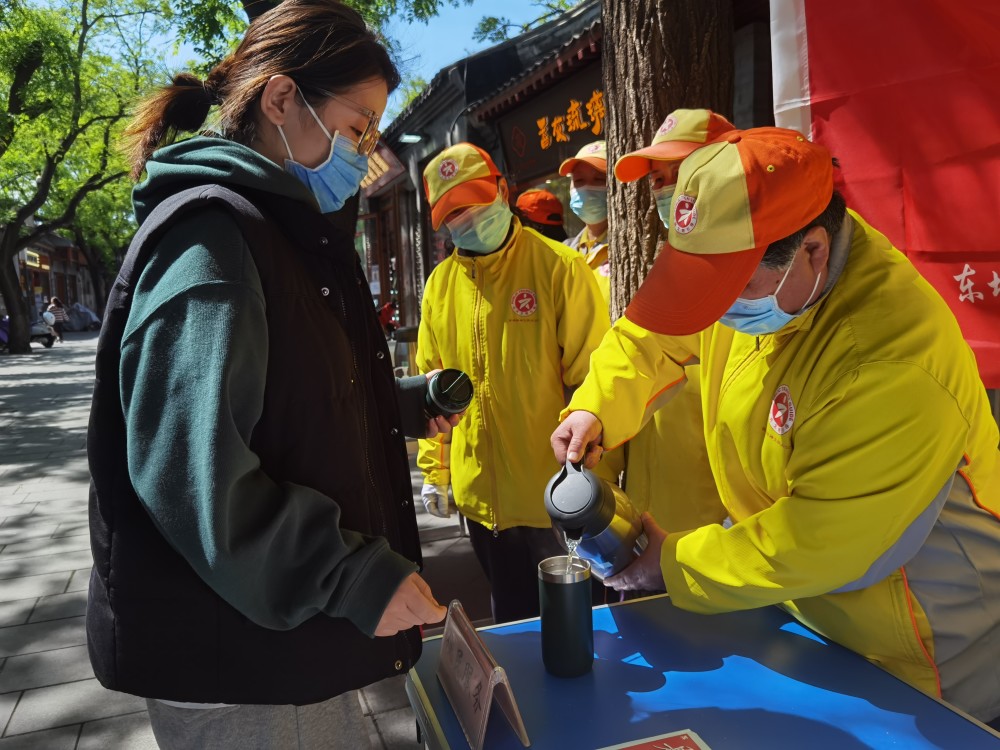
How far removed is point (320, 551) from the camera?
3.61ft

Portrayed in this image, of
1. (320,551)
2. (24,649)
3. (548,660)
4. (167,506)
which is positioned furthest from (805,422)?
(24,649)

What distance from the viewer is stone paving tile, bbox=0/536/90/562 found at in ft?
15.3

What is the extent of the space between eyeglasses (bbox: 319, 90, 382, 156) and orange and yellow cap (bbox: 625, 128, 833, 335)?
580mm

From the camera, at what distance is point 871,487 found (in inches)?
48.1

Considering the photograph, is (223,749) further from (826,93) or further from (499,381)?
(826,93)

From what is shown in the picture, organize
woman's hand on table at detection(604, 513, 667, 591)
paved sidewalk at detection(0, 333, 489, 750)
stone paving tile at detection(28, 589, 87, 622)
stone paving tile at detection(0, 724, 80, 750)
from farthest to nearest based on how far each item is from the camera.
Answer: stone paving tile at detection(28, 589, 87, 622) < paved sidewalk at detection(0, 333, 489, 750) < stone paving tile at detection(0, 724, 80, 750) < woman's hand on table at detection(604, 513, 667, 591)

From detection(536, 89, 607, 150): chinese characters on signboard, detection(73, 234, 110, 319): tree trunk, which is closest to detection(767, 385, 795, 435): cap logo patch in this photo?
detection(536, 89, 607, 150): chinese characters on signboard

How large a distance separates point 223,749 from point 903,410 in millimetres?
1193

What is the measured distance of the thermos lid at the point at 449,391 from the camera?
1.80m

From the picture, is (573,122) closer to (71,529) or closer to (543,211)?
(543,211)

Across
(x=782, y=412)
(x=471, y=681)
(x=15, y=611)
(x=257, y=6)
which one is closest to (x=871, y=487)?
(x=782, y=412)

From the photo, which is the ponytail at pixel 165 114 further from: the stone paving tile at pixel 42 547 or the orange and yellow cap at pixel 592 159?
the stone paving tile at pixel 42 547

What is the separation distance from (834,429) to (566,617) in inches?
22.5

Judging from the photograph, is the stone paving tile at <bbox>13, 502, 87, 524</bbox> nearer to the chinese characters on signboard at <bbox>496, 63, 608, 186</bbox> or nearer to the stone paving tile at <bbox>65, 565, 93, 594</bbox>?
the stone paving tile at <bbox>65, 565, 93, 594</bbox>
